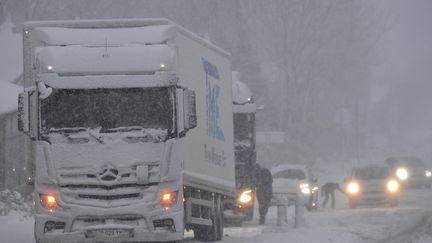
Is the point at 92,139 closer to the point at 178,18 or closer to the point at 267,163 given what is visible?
the point at 267,163

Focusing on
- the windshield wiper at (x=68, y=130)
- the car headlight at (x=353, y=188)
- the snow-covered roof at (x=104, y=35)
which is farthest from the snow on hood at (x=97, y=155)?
the car headlight at (x=353, y=188)

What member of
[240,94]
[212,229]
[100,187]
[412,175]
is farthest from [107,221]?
[412,175]

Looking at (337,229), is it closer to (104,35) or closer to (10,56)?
(104,35)

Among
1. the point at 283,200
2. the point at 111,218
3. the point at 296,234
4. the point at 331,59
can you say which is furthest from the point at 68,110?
the point at 331,59

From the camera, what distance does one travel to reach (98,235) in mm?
16578

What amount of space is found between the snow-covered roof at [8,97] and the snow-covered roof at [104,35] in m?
17.3

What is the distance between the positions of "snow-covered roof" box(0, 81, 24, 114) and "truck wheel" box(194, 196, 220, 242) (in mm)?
15201

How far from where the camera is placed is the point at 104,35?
56.7ft

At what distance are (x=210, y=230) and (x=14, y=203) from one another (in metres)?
9.73

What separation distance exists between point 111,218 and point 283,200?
393 inches

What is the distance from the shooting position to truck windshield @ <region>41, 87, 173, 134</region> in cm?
1680

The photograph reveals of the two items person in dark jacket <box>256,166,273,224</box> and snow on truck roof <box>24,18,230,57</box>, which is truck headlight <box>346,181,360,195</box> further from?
snow on truck roof <box>24,18,230,57</box>

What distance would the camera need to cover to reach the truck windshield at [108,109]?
16.8 meters

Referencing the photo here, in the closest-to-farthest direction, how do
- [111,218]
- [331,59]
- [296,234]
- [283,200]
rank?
[111,218], [296,234], [283,200], [331,59]
